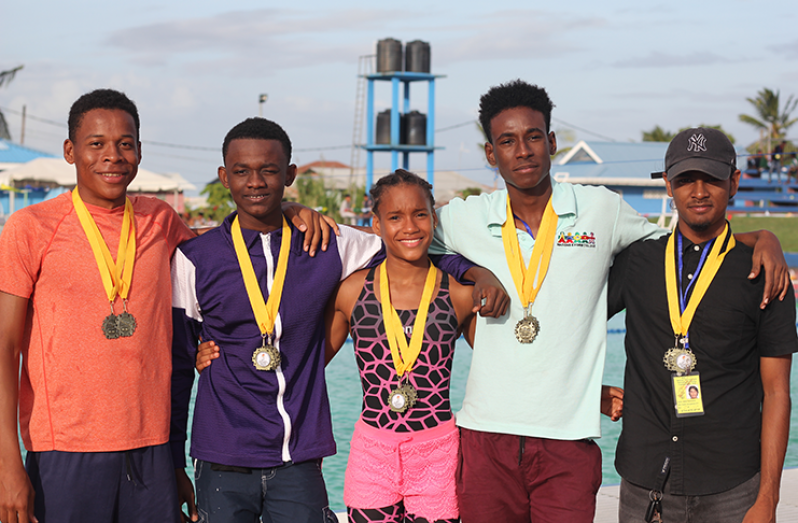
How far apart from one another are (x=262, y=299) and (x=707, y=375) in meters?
1.69

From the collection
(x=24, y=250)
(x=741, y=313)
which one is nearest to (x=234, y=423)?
(x=24, y=250)

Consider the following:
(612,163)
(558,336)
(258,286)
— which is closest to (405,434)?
(558,336)

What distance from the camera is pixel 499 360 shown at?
3.07 m

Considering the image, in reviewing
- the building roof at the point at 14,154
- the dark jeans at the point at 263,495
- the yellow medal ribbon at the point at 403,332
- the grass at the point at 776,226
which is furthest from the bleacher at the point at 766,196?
the dark jeans at the point at 263,495

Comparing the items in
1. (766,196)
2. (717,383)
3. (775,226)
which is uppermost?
(766,196)

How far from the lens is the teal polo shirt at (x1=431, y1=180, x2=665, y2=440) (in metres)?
3.01

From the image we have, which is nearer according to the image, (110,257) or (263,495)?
(110,257)

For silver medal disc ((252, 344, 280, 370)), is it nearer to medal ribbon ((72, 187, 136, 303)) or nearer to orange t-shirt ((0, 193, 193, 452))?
orange t-shirt ((0, 193, 193, 452))

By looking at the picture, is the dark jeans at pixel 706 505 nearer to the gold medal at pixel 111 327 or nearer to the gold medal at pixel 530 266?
the gold medal at pixel 530 266

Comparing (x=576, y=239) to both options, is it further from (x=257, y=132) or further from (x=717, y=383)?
(x=257, y=132)

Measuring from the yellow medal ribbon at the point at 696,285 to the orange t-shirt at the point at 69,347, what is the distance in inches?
76.8

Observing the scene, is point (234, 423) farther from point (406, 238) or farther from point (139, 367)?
point (406, 238)

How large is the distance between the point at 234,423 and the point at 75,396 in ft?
1.88

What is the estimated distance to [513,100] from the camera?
10.5ft
